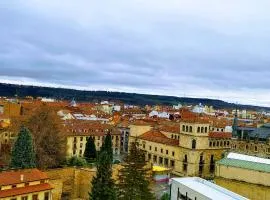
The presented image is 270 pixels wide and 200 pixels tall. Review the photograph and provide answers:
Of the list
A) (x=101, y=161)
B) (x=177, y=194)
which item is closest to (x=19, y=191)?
(x=101, y=161)

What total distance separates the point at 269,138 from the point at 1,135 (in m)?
47.2

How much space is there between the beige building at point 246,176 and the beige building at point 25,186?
64.3 ft

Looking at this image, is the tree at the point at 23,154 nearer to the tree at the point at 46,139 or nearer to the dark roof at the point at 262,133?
the tree at the point at 46,139

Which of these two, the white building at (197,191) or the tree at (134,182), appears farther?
the tree at (134,182)

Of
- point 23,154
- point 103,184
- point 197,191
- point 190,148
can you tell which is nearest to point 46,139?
point 23,154

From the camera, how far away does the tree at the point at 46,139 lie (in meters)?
63.2

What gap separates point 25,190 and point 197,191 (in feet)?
53.7

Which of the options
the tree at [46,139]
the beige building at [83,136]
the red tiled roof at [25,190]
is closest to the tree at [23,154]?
the tree at [46,139]

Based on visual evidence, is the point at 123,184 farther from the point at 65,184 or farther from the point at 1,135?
the point at 1,135

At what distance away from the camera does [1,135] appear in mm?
84250

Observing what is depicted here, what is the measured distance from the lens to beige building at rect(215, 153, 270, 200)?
49562 millimetres

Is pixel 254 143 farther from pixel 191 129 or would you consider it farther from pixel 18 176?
pixel 18 176

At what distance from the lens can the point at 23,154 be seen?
56.6m

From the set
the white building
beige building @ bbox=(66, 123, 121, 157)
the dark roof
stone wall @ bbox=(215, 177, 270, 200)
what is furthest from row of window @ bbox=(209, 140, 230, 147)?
the white building
